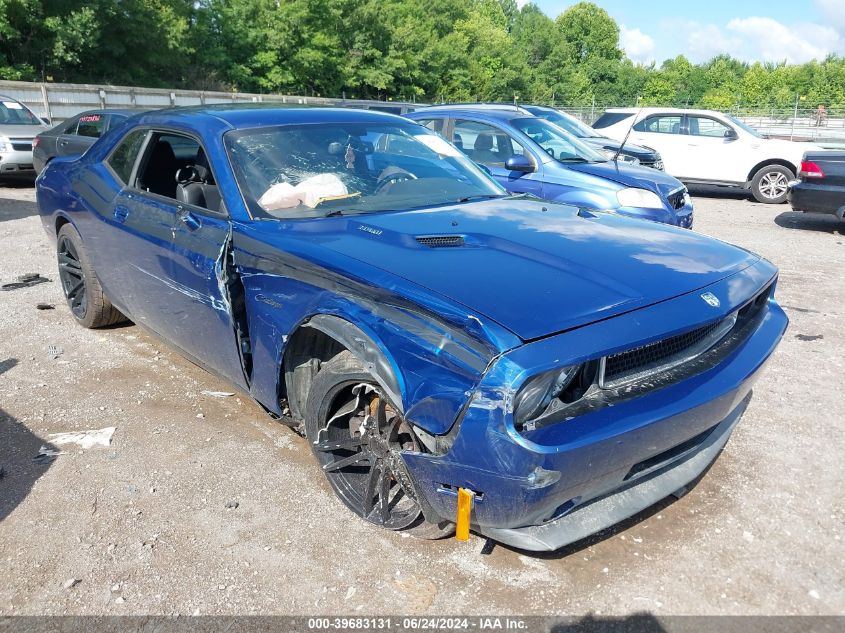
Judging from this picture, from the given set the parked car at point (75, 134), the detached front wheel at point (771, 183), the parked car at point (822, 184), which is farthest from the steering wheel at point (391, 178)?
the detached front wheel at point (771, 183)

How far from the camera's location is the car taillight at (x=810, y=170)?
9719mm

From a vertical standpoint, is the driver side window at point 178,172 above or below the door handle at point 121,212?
above

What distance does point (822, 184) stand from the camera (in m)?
9.72

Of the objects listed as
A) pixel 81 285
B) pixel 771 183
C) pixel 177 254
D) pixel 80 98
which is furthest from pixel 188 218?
pixel 80 98

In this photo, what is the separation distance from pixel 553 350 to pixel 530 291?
335mm

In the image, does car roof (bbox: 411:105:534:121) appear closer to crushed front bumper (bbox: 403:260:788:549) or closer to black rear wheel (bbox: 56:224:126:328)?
black rear wheel (bbox: 56:224:126:328)

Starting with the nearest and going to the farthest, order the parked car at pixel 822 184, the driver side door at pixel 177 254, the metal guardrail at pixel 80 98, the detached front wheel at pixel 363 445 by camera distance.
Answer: the detached front wheel at pixel 363 445 < the driver side door at pixel 177 254 < the parked car at pixel 822 184 < the metal guardrail at pixel 80 98

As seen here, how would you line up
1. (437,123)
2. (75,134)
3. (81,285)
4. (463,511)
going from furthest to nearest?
(75,134) → (437,123) → (81,285) → (463,511)

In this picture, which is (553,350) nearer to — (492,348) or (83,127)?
(492,348)

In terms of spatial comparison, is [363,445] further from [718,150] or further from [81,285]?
[718,150]

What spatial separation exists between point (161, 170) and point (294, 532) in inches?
102

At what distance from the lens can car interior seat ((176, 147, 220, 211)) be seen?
362cm

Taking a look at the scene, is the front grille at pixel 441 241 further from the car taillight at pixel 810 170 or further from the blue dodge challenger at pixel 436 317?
the car taillight at pixel 810 170

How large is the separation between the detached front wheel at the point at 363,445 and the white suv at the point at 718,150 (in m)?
11.1
